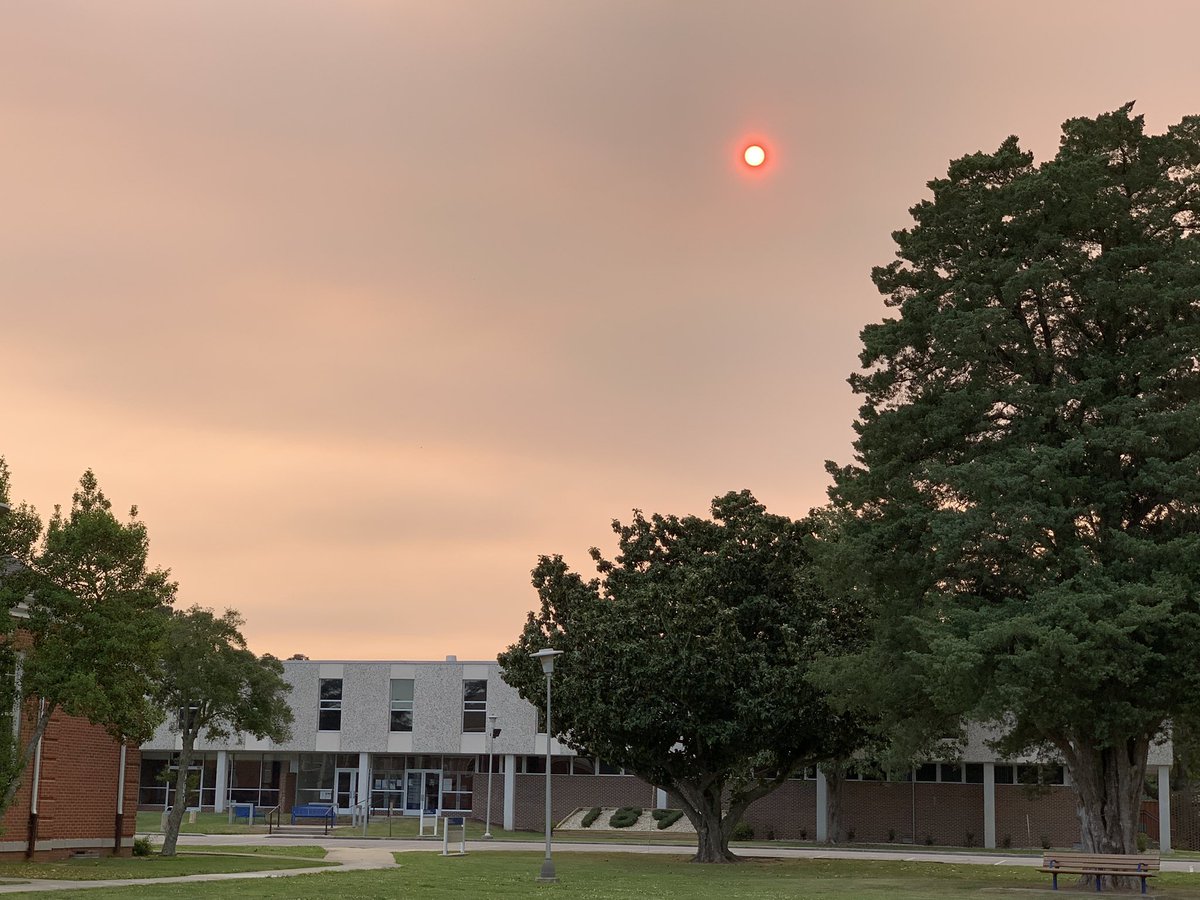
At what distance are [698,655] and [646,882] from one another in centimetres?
874

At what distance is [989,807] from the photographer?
60.7 meters

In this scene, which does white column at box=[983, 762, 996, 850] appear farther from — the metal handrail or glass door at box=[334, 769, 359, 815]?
glass door at box=[334, 769, 359, 815]

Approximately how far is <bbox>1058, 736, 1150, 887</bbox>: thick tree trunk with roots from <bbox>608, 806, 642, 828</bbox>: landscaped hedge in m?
34.7

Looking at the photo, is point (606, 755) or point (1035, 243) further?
point (606, 755)

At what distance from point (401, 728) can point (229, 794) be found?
37.5 feet

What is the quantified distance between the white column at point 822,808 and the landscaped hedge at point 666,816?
21.0ft

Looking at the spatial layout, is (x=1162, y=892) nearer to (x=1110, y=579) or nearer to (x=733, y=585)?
(x=1110, y=579)

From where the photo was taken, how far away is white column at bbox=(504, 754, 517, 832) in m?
68.1

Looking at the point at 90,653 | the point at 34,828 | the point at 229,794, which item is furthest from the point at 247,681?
the point at 229,794

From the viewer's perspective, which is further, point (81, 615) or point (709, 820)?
point (709, 820)

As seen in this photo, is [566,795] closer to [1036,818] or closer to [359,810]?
[359,810]

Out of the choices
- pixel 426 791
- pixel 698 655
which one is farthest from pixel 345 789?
pixel 698 655

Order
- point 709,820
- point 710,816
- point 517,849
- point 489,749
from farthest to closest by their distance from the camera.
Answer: point 489,749, point 517,849, point 710,816, point 709,820

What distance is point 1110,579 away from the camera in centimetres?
2925
